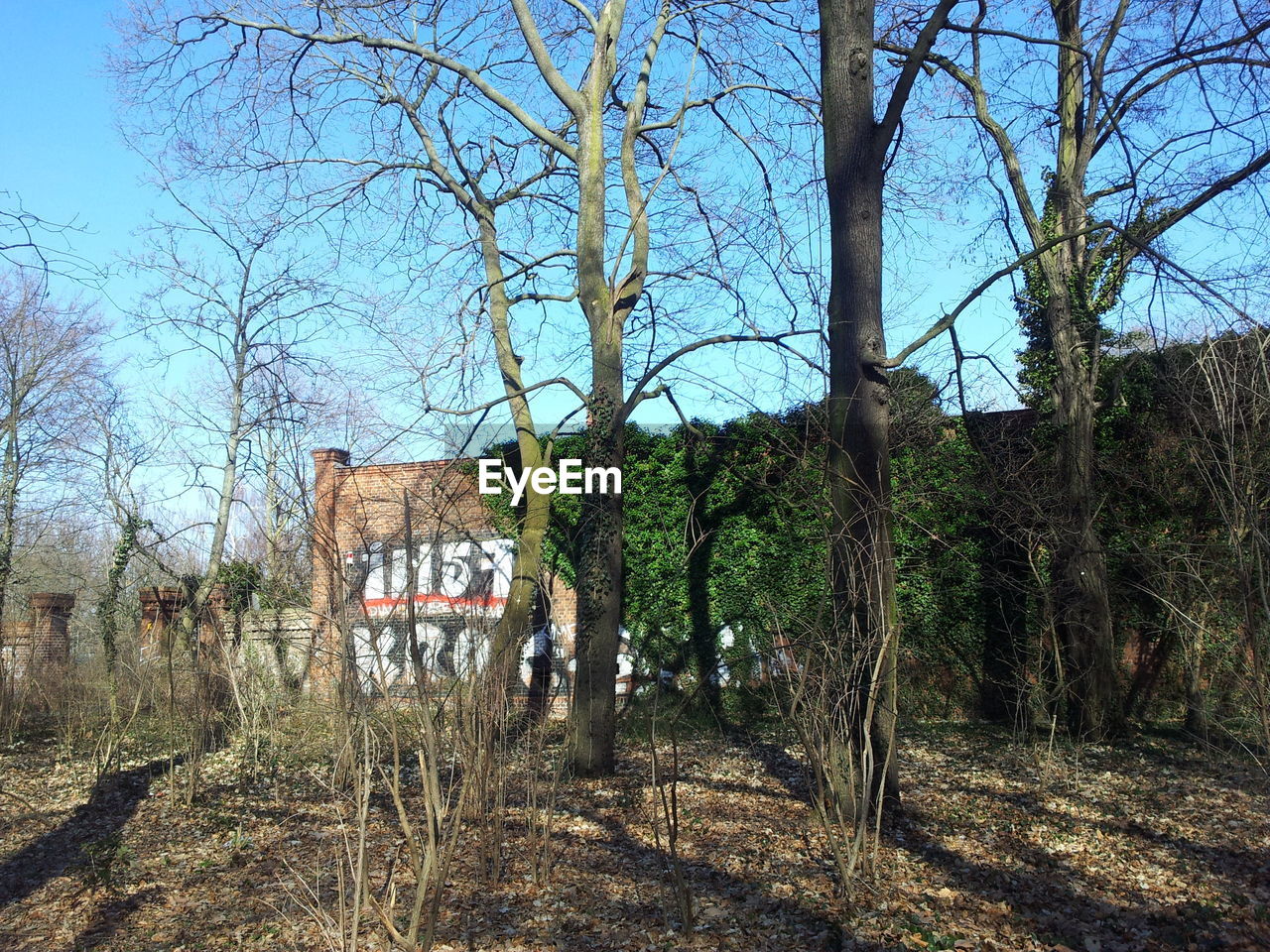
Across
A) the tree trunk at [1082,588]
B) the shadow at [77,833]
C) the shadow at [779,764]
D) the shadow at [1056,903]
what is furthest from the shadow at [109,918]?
the tree trunk at [1082,588]

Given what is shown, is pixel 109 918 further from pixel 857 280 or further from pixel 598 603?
pixel 857 280

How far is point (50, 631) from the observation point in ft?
42.8

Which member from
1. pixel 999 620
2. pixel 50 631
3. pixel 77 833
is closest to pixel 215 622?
pixel 77 833

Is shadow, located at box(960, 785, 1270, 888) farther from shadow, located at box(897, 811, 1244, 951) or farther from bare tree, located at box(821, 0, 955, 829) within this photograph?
bare tree, located at box(821, 0, 955, 829)

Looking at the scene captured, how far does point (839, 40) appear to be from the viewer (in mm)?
6328

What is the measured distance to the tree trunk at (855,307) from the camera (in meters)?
5.66

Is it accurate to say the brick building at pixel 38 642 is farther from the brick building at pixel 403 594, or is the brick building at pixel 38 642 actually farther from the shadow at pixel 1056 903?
the shadow at pixel 1056 903

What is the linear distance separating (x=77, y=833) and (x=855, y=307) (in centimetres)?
708

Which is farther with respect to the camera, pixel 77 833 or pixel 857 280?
pixel 77 833

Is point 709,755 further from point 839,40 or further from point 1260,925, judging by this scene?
point 839,40

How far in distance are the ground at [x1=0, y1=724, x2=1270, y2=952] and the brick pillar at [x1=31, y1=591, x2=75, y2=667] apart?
3626 millimetres

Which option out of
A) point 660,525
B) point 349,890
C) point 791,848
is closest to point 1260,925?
point 791,848

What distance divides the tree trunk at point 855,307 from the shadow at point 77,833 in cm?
536

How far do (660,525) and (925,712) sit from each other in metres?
3.85
